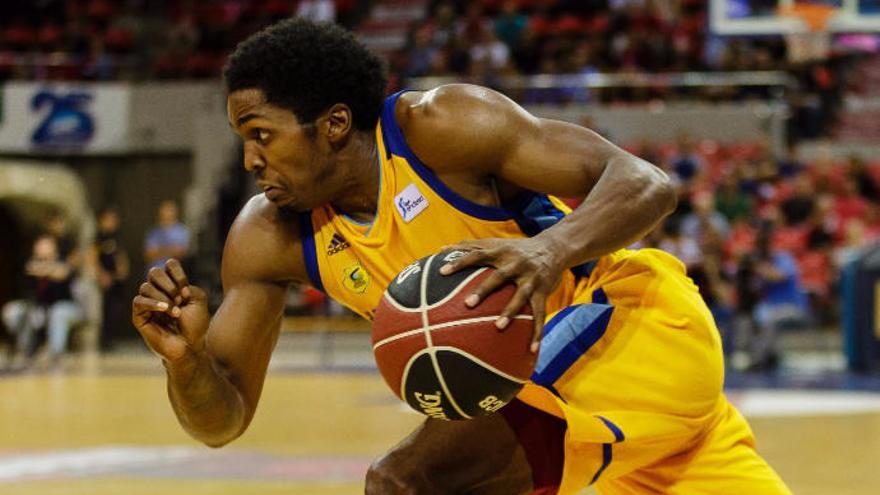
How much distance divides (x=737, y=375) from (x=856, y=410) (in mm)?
2437

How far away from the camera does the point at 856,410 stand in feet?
29.9

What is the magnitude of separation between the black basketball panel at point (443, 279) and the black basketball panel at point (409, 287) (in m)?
0.03

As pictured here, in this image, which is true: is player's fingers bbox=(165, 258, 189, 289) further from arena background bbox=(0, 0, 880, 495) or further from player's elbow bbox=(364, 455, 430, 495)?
arena background bbox=(0, 0, 880, 495)

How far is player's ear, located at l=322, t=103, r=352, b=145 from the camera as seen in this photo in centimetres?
319

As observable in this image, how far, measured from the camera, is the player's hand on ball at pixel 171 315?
2.98m

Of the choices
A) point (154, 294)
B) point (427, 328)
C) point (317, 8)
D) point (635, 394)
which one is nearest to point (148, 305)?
point (154, 294)

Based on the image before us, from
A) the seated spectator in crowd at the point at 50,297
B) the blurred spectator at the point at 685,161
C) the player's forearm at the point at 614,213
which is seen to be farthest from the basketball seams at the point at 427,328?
the blurred spectator at the point at 685,161

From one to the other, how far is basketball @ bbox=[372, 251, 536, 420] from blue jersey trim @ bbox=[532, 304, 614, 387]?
282 millimetres

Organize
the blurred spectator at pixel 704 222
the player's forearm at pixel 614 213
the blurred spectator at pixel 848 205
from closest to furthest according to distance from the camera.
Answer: the player's forearm at pixel 614 213
the blurred spectator at pixel 704 222
the blurred spectator at pixel 848 205

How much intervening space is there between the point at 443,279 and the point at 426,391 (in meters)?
0.23

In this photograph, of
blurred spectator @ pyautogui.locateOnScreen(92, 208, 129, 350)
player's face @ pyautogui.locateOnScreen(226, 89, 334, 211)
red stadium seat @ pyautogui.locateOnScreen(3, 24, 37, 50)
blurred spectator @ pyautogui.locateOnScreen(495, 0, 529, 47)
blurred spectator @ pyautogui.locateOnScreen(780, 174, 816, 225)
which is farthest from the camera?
red stadium seat @ pyautogui.locateOnScreen(3, 24, 37, 50)

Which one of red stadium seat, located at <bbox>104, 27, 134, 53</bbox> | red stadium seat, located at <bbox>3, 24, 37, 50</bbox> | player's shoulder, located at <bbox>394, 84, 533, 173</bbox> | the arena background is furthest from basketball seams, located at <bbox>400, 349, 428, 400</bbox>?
red stadium seat, located at <bbox>3, 24, 37, 50</bbox>

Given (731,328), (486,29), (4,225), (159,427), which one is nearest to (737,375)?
(731,328)

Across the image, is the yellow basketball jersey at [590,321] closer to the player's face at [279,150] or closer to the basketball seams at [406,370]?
the player's face at [279,150]
